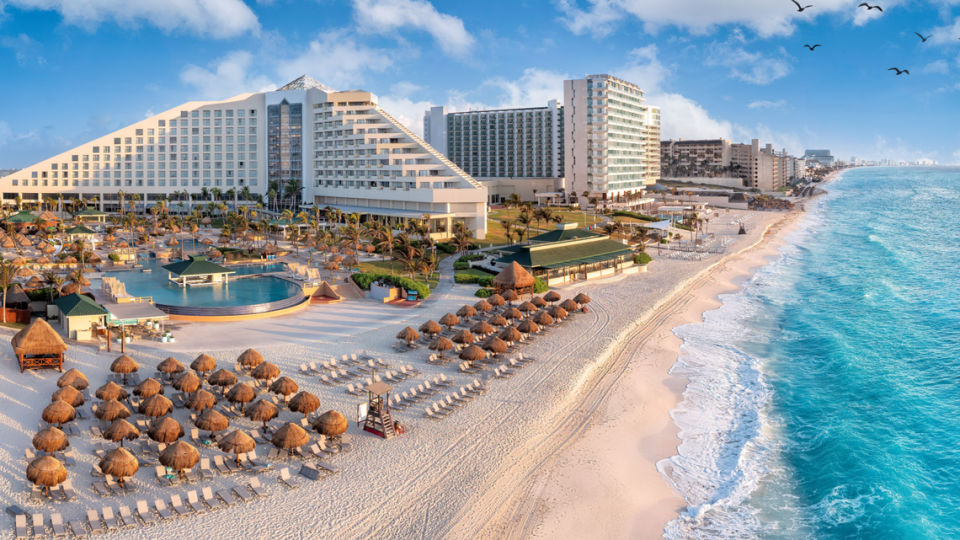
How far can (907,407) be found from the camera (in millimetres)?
30938

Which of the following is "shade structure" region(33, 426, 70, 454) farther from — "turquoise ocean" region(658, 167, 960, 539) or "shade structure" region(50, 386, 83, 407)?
"turquoise ocean" region(658, 167, 960, 539)

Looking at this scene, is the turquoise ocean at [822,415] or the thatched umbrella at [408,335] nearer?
the turquoise ocean at [822,415]

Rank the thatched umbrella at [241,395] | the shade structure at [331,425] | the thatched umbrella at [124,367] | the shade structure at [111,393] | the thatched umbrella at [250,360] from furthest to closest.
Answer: the thatched umbrella at [250,360]
the thatched umbrella at [124,367]
the thatched umbrella at [241,395]
the shade structure at [111,393]
the shade structure at [331,425]

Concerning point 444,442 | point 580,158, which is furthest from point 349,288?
point 580,158

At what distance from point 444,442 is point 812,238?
94.1 m

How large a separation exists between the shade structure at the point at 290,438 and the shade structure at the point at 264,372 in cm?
578

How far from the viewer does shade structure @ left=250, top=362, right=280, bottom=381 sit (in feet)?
90.1

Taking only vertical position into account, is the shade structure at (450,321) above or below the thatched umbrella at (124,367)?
above

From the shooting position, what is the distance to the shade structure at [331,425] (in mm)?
22672

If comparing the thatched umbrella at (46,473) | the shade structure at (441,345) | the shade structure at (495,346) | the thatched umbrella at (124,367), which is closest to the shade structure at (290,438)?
→ the thatched umbrella at (46,473)

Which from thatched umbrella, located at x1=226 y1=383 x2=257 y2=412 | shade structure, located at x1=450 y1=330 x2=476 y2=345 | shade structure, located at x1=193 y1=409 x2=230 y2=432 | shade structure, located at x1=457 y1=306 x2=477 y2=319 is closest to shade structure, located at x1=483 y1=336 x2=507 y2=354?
shade structure, located at x1=450 y1=330 x2=476 y2=345

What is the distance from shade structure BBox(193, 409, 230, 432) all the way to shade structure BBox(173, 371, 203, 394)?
3151 mm

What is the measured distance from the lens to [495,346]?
32.9 m

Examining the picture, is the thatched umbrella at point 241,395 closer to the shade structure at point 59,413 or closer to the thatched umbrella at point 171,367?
the thatched umbrella at point 171,367
